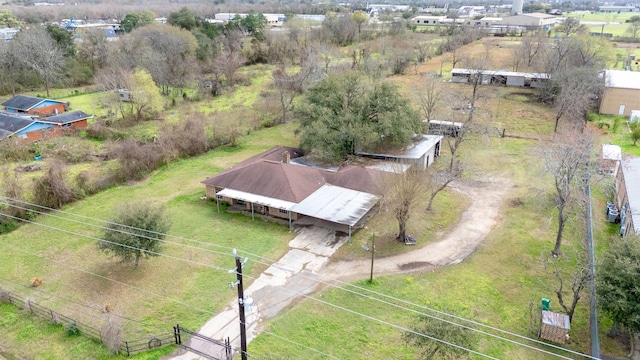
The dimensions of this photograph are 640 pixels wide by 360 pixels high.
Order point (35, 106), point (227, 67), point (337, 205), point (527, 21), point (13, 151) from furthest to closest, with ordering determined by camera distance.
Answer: point (527, 21) < point (227, 67) < point (35, 106) < point (13, 151) < point (337, 205)

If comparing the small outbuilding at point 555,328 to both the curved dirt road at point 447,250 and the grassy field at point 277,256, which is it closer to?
the grassy field at point 277,256

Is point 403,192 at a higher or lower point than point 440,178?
higher

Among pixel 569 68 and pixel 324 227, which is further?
pixel 569 68

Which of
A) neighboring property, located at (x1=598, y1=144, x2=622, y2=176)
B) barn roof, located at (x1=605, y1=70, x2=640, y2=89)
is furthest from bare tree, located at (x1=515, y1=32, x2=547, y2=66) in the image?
neighboring property, located at (x1=598, y1=144, x2=622, y2=176)

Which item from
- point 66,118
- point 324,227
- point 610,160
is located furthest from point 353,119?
point 66,118

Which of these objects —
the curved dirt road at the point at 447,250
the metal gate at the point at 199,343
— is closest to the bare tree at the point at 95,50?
the curved dirt road at the point at 447,250

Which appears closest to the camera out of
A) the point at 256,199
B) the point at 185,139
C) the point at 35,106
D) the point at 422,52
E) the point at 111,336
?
the point at 111,336

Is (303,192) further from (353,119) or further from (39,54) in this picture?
(39,54)

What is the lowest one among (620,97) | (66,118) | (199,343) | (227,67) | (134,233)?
(199,343)

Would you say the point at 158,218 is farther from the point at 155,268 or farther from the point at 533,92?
the point at 533,92
